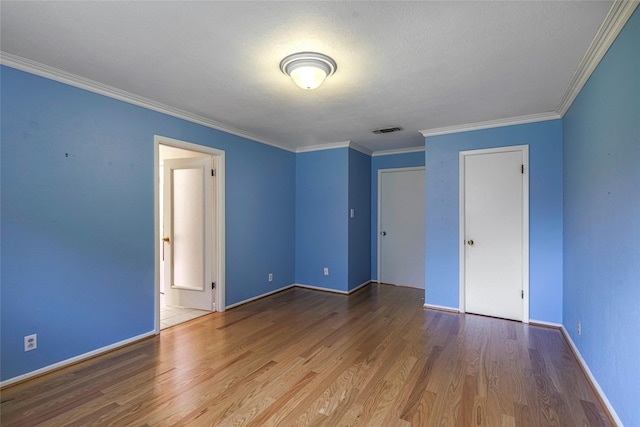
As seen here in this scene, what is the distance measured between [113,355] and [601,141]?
424 cm

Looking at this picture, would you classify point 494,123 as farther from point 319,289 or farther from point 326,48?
point 319,289

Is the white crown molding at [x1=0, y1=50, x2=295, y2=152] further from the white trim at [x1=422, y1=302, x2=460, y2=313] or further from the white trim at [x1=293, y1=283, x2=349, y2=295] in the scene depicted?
the white trim at [x1=422, y1=302, x2=460, y2=313]

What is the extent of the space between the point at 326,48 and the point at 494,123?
2587 millimetres

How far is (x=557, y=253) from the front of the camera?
329cm

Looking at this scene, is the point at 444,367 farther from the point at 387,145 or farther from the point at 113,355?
the point at 387,145

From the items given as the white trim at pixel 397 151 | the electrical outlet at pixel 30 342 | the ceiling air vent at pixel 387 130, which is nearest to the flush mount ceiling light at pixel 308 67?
the ceiling air vent at pixel 387 130

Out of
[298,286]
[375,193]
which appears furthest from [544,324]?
[298,286]

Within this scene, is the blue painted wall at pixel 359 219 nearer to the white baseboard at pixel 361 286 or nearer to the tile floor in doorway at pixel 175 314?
the white baseboard at pixel 361 286

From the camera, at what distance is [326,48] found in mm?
2027

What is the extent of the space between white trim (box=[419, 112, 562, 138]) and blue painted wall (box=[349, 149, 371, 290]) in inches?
51.5

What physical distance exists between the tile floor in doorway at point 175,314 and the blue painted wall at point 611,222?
385 centimetres

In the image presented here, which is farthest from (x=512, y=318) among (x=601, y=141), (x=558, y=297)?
(x=601, y=141)

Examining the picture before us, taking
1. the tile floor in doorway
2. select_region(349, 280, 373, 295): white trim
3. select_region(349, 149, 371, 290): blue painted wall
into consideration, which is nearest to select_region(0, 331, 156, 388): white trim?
the tile floor in doorway

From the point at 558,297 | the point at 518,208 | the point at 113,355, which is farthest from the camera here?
the point at 518,208
